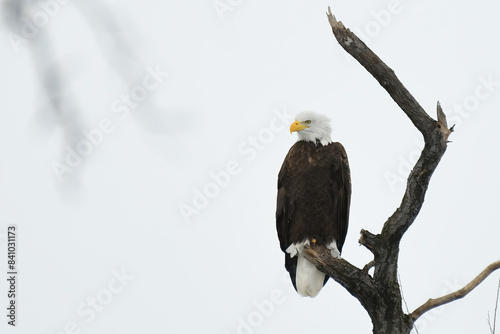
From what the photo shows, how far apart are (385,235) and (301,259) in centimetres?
172

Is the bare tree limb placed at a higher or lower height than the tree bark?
lower

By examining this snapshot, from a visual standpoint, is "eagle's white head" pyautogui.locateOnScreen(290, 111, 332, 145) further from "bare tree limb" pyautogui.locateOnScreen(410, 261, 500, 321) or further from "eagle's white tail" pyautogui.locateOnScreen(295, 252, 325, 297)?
"bare tree limb" pyautogui.locateOnScreen(410, 261, 500, 321)

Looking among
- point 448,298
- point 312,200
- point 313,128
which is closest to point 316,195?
point 312,200

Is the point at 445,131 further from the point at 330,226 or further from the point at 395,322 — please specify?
the point at 330,226

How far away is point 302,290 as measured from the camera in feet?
16.5

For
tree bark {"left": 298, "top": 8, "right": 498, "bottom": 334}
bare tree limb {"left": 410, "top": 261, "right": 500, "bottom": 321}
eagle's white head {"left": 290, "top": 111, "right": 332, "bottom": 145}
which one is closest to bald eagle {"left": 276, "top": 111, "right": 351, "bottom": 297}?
eagle's white head {"left": 290, "top": 111, "right": 332, "bottom": 145}

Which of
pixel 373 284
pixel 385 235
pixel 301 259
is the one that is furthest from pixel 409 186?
pixel 301 259

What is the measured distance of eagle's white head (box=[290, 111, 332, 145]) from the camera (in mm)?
5059

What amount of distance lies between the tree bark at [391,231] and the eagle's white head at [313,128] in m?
1.42

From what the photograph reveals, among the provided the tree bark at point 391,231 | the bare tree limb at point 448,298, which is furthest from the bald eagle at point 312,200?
the bare tree limb at point 448,298

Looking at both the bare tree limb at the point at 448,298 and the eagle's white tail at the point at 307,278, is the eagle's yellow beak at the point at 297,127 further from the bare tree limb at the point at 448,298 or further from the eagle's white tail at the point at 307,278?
the bare tree limb at the point at 448,298

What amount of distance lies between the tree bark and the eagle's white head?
4.66 ft

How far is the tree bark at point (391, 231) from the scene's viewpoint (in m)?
3.19

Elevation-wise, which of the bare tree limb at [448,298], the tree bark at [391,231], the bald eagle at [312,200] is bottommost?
the bare tree limb at [448,298]
